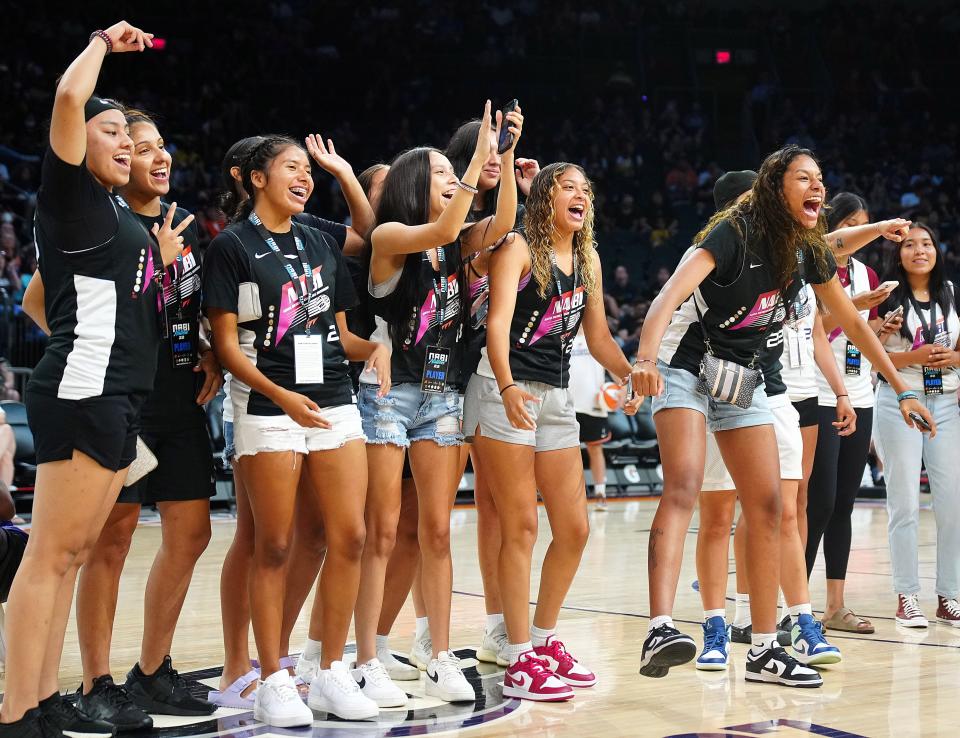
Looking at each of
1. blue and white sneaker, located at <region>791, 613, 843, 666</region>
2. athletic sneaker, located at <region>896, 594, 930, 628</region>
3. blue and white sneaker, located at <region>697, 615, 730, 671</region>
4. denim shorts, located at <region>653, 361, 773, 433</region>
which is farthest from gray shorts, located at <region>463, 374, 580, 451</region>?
athletic sneaker, located at <region>896, 594, 930, 628</region>

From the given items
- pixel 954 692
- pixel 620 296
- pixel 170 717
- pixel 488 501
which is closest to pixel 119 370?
pixel 170 717

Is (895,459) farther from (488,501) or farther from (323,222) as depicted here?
(323,222)

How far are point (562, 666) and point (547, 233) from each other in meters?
1.38

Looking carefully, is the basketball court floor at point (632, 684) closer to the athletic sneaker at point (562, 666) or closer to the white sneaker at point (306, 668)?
the athletic sneaker at point (562, 666)

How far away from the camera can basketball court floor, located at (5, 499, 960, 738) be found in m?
3.13

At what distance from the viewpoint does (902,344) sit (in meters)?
4.96

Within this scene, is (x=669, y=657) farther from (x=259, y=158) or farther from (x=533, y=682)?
(x=259, y=158)

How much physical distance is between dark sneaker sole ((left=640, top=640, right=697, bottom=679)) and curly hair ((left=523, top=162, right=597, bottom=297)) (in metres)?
1.14

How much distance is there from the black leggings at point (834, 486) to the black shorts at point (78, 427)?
2825 mm

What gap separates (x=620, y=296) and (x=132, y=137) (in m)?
11.9

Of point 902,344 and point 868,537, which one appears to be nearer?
point 902,344

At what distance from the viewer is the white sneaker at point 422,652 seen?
12.7 ft

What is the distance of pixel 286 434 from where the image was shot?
3162 millimetres

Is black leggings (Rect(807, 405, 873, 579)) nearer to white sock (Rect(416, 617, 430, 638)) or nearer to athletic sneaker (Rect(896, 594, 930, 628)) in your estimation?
athletic sneaker (Rect(896, 594, 930, 628))
